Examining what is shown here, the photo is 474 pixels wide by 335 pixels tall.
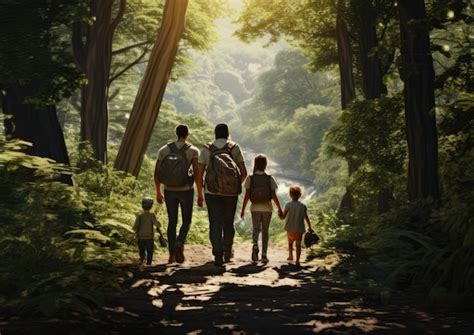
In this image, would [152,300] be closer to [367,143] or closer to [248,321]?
[248,321]

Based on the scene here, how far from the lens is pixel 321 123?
4769cm

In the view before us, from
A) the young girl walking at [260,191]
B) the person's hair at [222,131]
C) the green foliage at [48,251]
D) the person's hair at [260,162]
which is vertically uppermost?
the person's hair at [222,131]

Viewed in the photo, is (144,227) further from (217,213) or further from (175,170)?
(217,213)

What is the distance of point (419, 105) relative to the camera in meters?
8.78

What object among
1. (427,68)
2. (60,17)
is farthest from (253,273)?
(60,17)

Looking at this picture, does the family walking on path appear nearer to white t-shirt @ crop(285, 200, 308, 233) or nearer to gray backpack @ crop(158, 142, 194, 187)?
gray backpack @ crop(158, 142, 194, 187)

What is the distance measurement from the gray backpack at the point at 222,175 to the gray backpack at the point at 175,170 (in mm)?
372

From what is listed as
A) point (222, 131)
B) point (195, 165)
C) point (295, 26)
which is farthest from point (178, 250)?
point (295, 26)

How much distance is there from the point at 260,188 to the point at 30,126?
419 cm

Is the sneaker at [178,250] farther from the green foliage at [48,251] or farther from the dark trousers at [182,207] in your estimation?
the green foliage at [48,251]

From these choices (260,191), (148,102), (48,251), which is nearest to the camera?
(48,251)

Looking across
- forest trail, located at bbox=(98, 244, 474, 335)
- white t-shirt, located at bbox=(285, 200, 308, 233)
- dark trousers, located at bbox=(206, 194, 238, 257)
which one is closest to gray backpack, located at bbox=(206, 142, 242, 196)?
Result: dark trousers, located at bbox=(206, 194, 238, 257)

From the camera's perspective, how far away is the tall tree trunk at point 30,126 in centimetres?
1036

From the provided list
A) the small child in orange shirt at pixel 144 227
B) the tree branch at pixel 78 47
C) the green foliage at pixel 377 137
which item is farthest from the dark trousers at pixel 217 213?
the tree branch at pixel 78 47
